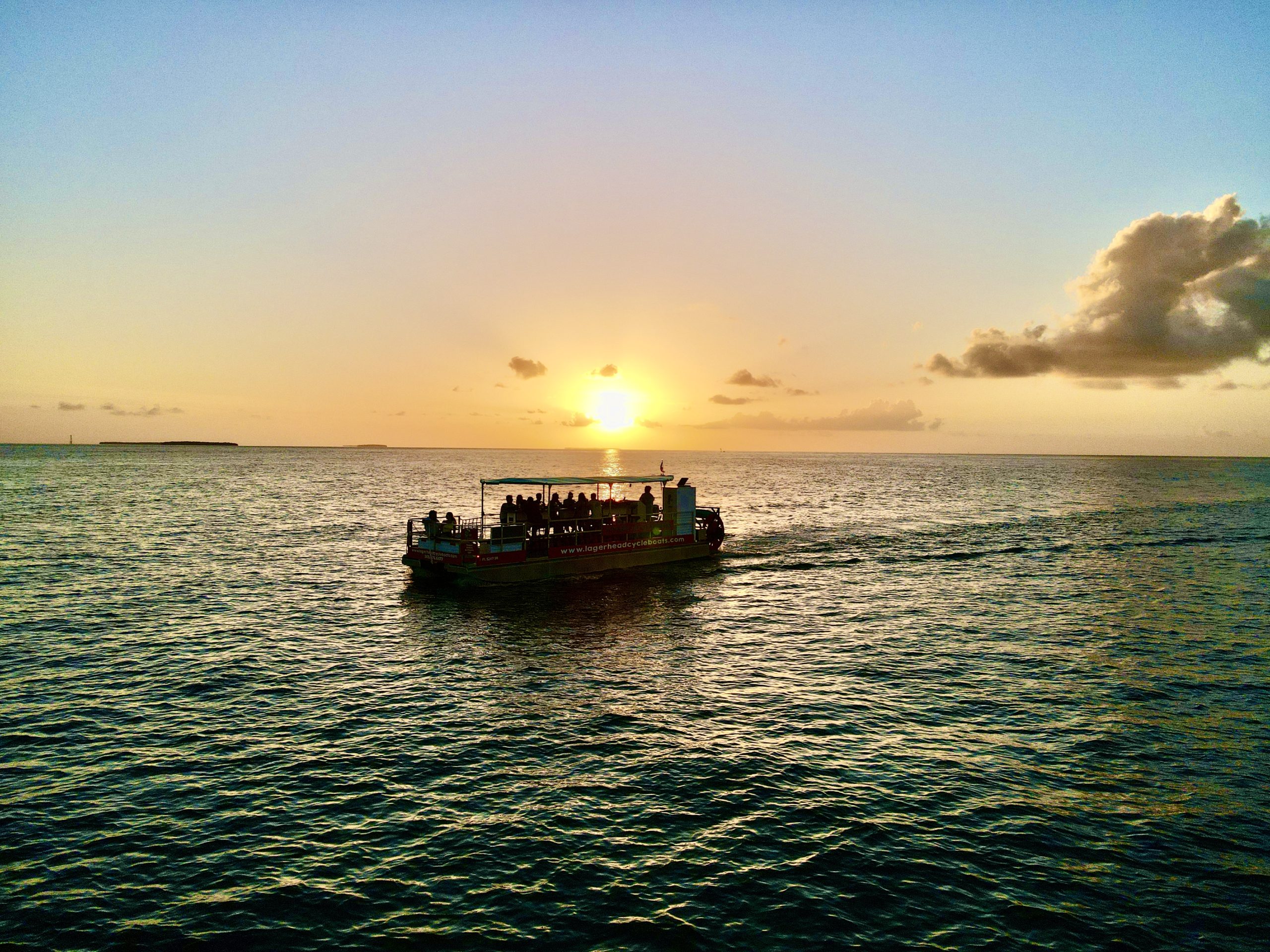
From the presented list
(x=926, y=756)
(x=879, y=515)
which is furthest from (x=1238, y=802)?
(x=879, y=515)

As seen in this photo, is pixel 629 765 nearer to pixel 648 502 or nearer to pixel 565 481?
pixel 565 481

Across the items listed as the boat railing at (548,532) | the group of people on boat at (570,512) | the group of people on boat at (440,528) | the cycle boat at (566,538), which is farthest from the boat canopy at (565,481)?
the group of people on boat at (440,528)

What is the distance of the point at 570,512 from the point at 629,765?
25282 mm

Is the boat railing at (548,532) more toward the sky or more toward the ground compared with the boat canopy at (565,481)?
more toward the ground

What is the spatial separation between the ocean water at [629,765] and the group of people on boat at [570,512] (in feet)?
12.1

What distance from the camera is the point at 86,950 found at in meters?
10.2

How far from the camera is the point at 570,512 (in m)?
41.0

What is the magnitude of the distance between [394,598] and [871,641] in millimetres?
22293

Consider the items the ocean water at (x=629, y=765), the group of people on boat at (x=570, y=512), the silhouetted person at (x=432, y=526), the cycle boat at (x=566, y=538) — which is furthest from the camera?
the group of people on boat at (x=570, y=512)

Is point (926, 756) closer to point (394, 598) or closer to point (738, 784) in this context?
point (738, 784)

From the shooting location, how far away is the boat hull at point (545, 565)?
36688mm

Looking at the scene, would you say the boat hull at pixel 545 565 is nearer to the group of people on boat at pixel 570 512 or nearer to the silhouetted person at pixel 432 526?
the silhouetted person at pixel 432 526

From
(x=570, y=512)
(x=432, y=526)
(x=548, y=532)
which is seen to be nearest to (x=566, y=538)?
(x=548, y=532)

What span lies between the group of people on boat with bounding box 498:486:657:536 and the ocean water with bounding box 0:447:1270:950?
3686 mm
